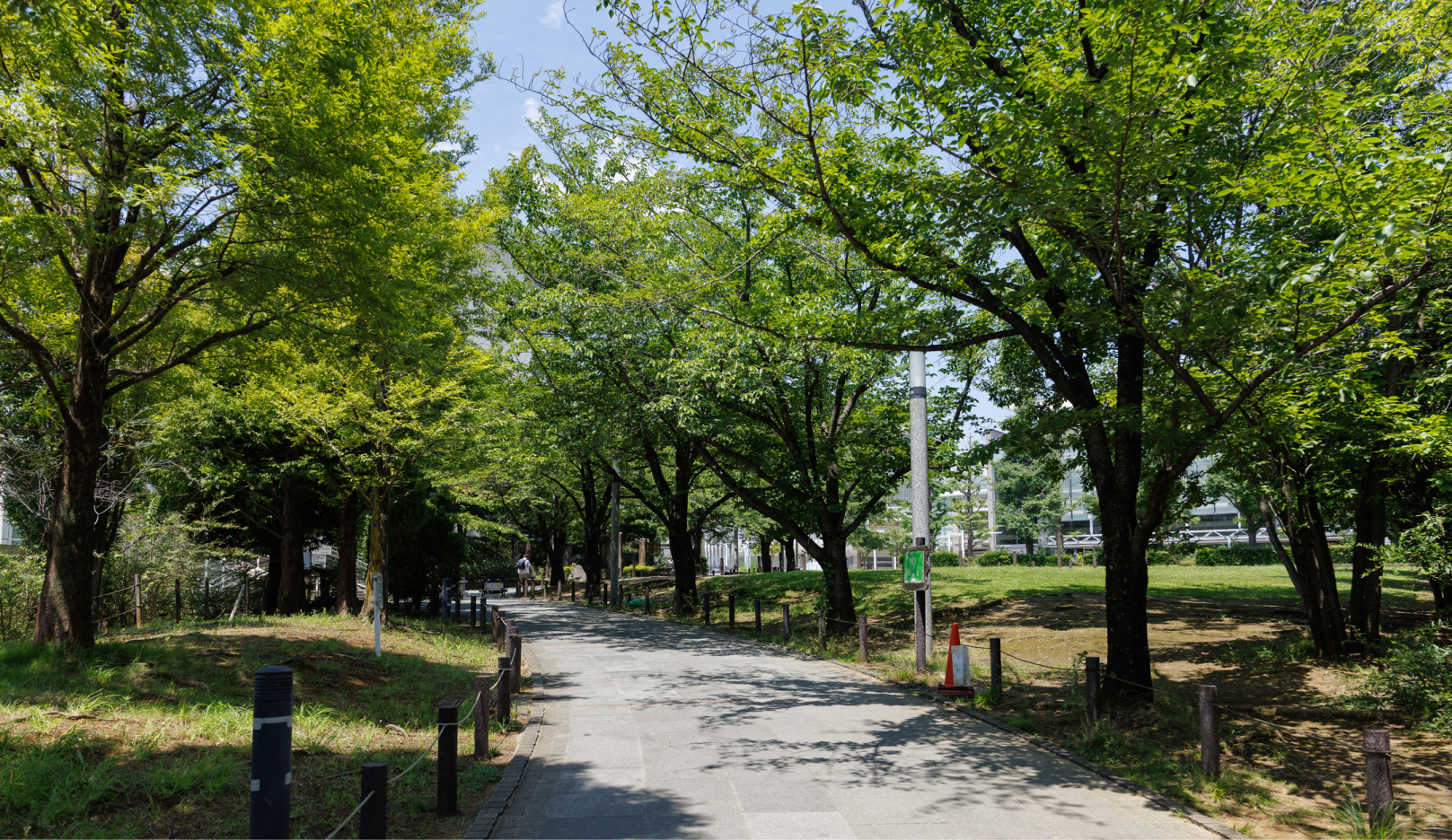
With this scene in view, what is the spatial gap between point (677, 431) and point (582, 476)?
14.5m

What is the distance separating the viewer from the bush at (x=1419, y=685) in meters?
8.81

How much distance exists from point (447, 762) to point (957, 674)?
733 centimetres

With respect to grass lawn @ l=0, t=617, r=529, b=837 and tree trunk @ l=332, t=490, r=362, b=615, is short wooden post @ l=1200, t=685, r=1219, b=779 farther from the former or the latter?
tree trunk @ l=332, t=490, r=362, b=615

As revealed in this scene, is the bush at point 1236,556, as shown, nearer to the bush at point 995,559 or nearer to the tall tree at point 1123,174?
the bush at point 995,559

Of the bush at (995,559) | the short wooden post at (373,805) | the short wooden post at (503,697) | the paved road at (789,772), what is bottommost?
the bush at (995,559)

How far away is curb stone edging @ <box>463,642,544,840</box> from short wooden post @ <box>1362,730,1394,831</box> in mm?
6168

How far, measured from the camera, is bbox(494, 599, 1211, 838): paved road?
20.1ft

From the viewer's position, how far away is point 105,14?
27.4ft

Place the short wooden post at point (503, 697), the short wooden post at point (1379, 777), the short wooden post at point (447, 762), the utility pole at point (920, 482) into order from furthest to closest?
the utility pole at point (920, 482) < the short wooden post at point (503, 697) < the short wooden post at point (447, 762) < the short wooden post at point (1379, 777)

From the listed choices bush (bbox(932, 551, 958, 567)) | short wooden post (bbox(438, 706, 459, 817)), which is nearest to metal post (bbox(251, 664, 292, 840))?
short wooden post (bbox(438, 706, 459, 817))

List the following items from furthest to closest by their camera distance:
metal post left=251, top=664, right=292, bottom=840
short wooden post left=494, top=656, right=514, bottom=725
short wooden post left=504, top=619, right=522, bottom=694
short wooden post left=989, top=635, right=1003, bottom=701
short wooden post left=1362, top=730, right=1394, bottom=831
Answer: short wooden post left=504, top=619, right=522, bottom=694 < short wooden post left=989, top=635, right=1003, bottom=701 < short wooden post left=494, top=656, right=514, bottom=725 < short wooden post left=1362, top=730, right=1394, bottom=831 < metal post left=251, top=664, right=292, bottom=840

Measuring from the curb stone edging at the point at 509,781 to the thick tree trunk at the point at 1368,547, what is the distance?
1028cm

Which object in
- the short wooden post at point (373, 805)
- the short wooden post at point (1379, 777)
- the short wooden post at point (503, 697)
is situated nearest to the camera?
the short wooden post at point (373, 805)

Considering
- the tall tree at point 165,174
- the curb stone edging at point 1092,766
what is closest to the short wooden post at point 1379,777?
the curb stone edging at point 1092,766
